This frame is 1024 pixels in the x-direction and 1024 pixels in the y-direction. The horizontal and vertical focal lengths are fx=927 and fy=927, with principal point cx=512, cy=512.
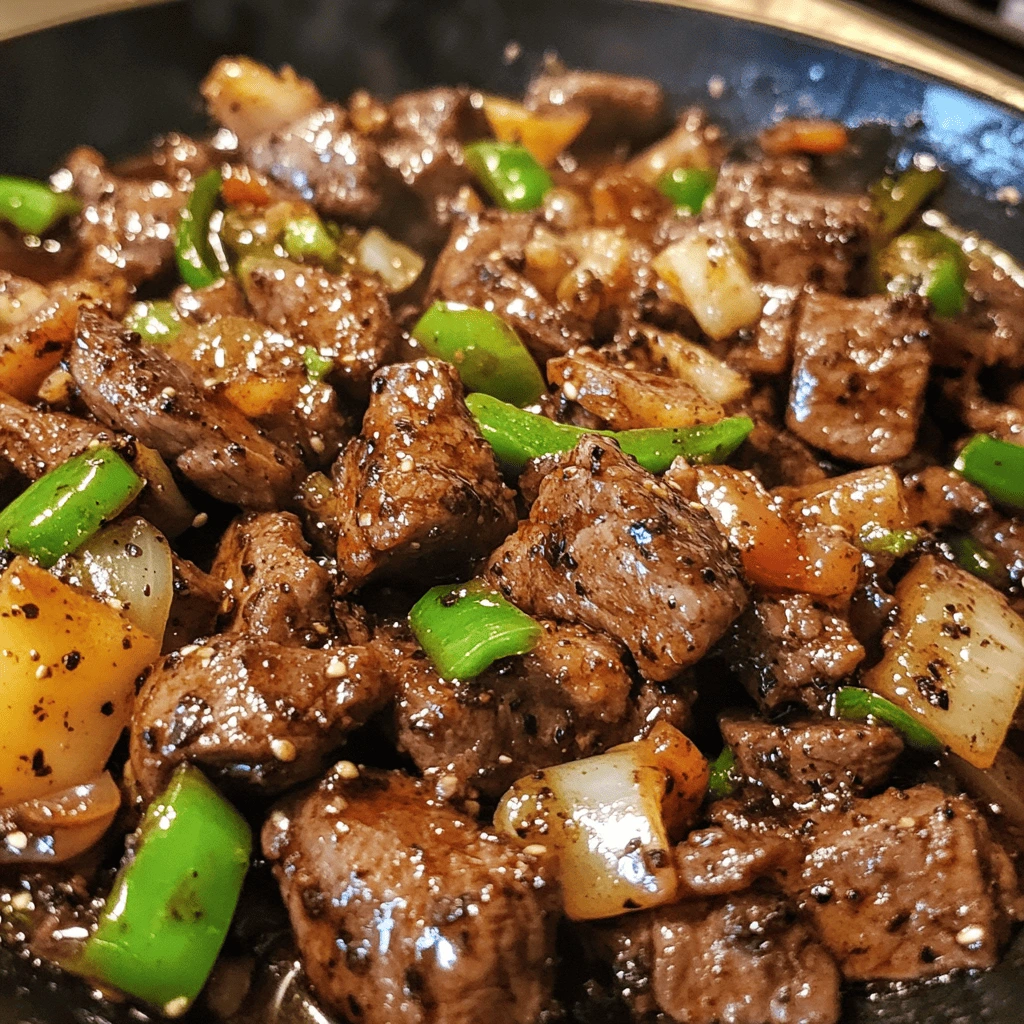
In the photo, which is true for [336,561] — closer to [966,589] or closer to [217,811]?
[217,811]

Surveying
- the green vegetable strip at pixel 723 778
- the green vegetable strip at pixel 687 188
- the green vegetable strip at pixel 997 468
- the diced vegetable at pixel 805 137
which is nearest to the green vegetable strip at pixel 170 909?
the green vegetable strip at pixel 723 778

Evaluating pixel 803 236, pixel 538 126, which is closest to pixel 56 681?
pixel 803 236

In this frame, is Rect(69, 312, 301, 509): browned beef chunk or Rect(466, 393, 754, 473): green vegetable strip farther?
Rect(466, 393, 754, 473): green vegetable strip

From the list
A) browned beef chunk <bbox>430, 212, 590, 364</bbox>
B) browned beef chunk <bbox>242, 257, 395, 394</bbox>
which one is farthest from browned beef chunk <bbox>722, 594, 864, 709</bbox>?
browned beef chunk <bbox>242, 257, 395, 394</bbox>

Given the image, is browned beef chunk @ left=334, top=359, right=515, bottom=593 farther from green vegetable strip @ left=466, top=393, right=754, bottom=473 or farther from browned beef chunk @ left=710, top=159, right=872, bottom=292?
browned beef chunk @ left=710, top=159, right=872, bottom=292

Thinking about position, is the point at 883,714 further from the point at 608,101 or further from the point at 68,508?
the point at 608,101

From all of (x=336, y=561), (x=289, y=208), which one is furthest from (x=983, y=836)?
(x=289, y=208)
